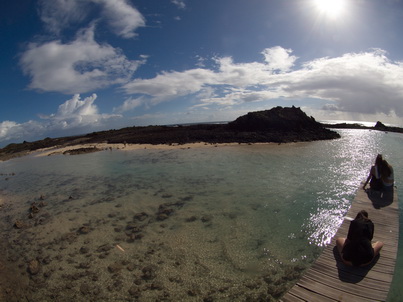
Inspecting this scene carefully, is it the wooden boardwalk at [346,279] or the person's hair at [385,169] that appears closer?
the wooden boardwalk at [346,279]

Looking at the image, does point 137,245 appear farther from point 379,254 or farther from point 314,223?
point 379,254

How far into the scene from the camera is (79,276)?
26.4 feet

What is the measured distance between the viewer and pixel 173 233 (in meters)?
10.5

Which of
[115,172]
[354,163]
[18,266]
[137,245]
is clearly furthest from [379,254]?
[115,172]

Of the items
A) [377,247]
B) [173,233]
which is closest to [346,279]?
[377,247]

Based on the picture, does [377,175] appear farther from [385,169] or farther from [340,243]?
[340,243]

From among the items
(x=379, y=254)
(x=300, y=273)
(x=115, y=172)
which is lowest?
(x=300, y=273)

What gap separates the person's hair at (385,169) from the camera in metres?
12.0

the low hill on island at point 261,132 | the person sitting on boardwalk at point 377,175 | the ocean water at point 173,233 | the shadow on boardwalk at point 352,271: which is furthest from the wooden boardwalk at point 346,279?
the low hill on island at point 261,132

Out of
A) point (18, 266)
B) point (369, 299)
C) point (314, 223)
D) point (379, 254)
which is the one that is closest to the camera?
point (369, 299)

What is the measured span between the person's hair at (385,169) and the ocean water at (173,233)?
2.35 m

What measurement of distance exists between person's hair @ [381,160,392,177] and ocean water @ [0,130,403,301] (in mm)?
2347

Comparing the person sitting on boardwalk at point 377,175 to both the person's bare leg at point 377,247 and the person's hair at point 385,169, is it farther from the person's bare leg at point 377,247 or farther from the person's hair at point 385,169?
the person's bare leg at point 377,247

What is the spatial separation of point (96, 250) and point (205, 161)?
17395 mm
